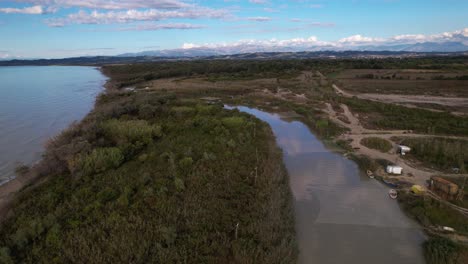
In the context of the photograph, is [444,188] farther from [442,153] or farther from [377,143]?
[377,143]

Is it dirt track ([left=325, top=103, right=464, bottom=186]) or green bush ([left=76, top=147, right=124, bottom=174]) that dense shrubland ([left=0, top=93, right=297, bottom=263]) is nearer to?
green bush ([left=76, top=147, right=124, bottom=174])

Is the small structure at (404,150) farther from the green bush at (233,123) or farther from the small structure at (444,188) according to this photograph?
the green bush at (233,123)

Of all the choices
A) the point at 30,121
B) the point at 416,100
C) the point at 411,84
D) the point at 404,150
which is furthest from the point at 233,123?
the point at 411,84

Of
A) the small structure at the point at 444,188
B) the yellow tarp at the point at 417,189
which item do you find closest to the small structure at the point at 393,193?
the yellow tarp at the point at 417,189

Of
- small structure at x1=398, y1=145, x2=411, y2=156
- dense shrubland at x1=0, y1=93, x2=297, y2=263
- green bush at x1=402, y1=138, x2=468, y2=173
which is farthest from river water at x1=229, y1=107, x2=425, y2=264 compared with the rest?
green bush at x1=402, y1=138, x2=468, y2=173

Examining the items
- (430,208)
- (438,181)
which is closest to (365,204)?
(430,208)
